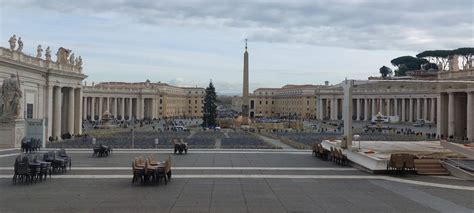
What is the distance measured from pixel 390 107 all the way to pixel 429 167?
12506 cm

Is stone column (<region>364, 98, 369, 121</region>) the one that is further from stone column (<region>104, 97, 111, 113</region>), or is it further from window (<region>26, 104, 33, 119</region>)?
window (<region>26, 104, 33, 119</region>)

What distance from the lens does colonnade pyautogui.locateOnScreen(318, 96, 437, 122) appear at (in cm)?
12314

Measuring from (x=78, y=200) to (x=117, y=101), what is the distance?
143 meters

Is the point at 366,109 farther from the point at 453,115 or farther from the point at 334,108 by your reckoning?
the point at 453,115

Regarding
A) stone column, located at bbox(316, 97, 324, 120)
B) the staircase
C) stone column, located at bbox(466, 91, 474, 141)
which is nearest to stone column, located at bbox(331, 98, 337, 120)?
stone column, located at bbox(316, 97, 324, 120)

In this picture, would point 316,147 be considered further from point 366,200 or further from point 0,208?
point 0,208

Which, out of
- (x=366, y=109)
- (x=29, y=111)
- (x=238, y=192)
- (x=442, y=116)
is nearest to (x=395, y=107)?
(x=366, y=109)

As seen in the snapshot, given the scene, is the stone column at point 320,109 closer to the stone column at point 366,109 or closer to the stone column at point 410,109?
the stone column at point 366,109

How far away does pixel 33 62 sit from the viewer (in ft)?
157

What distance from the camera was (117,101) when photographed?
154375 millimetres

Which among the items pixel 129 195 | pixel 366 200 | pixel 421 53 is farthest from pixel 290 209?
pixel 421 53

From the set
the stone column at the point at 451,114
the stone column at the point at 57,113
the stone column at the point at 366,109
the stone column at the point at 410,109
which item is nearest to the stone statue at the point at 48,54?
the stone column at the point at 57,113

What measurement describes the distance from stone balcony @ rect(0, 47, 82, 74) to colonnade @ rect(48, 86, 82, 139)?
2.14 metres

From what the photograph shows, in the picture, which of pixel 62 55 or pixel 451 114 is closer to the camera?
pixel 62 55
